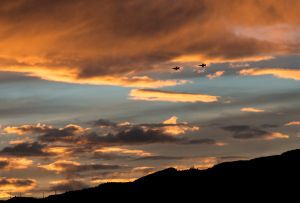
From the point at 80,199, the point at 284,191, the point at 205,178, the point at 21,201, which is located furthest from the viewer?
the point at 21,201

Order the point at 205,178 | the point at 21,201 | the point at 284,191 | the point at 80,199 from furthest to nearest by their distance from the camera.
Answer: the point at 21,201 < the point at 80,199 < the point at 205,178 < the point at 284,191

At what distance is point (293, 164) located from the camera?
144 metres

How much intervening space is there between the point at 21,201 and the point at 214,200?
5441cm

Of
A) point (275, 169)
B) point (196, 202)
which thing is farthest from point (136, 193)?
point (275, 169)

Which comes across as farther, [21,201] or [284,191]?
[21,201]

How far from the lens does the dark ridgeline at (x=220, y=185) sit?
138m

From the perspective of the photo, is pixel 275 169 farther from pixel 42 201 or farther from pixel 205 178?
pixel 42 201

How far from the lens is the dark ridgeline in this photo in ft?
452

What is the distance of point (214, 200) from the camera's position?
458 feet

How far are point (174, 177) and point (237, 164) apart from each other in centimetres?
1381

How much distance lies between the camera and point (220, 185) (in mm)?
144500

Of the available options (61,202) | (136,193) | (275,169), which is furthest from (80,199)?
(275,169)

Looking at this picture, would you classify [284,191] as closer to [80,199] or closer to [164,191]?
[164,191]

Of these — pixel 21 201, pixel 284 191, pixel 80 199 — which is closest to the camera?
pixel 284 191
